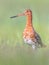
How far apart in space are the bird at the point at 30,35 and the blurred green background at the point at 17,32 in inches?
0.8

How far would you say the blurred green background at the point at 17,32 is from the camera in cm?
200

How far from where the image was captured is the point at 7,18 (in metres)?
2.00

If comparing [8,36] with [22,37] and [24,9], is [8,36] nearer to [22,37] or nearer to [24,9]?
[22,37]

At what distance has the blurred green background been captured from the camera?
78.6 inches

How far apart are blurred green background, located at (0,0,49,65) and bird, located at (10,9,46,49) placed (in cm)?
2

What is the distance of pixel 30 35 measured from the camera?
79.1 inches

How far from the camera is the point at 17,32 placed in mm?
2000

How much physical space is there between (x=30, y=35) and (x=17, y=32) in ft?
0.31

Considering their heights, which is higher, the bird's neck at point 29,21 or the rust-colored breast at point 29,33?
the bird's neck at point 29,21

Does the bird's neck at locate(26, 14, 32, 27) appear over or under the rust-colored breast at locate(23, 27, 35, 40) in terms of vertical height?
over

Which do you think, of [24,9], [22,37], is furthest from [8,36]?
[24,9]

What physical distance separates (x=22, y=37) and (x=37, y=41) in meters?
0.11

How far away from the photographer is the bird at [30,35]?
6.55 feet

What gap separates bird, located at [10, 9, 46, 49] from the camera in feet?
6.55
